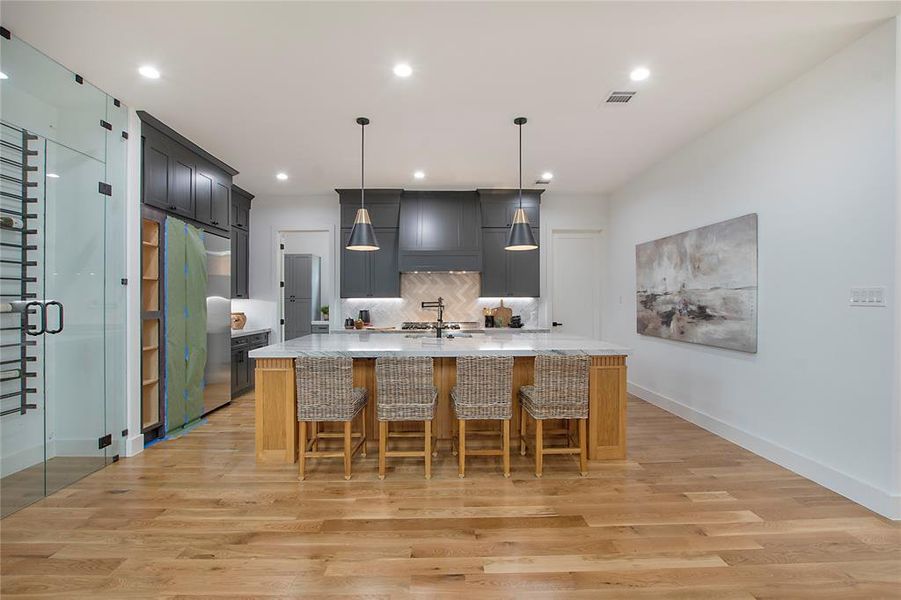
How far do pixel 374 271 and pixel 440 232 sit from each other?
110 centimetres

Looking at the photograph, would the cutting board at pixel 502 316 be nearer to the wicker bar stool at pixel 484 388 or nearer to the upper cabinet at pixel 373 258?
the upper cabinet at pixel 373 258

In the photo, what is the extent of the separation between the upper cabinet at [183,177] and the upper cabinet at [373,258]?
1522 mm

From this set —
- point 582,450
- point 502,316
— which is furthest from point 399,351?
point 502,316

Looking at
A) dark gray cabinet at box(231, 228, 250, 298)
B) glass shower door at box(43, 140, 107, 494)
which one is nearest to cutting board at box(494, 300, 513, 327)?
dark gray cabinet at box(231, 228, 250, 298)

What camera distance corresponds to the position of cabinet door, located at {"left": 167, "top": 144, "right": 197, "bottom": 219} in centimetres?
400

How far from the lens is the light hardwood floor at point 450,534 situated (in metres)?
1.89

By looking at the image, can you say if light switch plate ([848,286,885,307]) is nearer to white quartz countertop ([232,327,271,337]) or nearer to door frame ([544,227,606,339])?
door frame ([544,227,606,339])

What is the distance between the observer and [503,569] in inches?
78.2

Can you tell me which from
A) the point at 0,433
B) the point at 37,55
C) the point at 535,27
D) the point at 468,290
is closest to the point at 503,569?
the point at 535,27

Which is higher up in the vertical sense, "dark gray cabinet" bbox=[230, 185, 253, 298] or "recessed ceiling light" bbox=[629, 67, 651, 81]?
"recessed ceiling light" bbox=[629, 67, 651, 81]

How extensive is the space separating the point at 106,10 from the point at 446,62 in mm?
1931

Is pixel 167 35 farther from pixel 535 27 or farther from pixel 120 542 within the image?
pixel 120 542

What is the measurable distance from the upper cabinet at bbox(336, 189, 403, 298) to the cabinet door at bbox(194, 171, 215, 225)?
68.2 inches

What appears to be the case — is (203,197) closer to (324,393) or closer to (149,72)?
(149,72)
